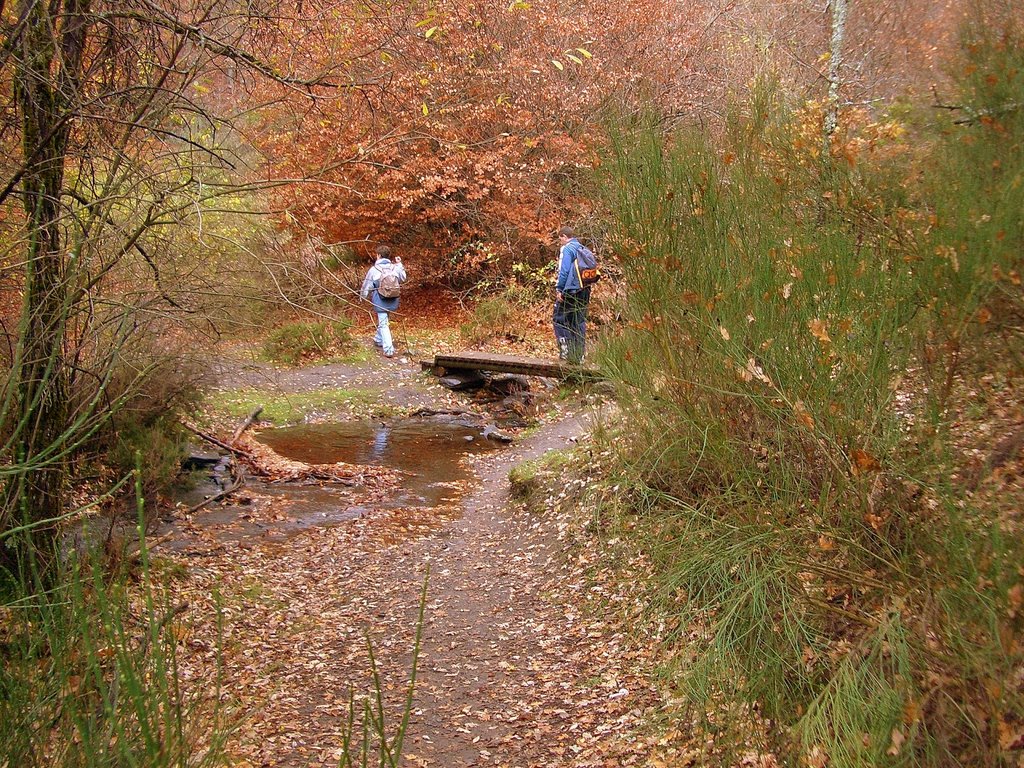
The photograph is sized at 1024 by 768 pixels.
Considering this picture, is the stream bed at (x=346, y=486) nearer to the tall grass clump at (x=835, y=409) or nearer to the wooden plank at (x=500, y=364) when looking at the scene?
the wooden plank at (x=500, y=364)

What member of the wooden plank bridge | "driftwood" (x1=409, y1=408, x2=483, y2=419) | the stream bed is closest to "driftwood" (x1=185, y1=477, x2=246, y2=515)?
the stream bed

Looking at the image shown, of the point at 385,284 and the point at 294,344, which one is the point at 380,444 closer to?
the point at 385,284

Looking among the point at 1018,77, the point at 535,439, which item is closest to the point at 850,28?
the point at 535,439

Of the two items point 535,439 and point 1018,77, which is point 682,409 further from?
point 535,439

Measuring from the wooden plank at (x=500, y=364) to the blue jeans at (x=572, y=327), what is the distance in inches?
25.4

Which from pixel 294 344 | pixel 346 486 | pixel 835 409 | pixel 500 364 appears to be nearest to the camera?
pixel 835 409

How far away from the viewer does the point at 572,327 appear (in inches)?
464

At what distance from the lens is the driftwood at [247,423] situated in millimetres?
12014

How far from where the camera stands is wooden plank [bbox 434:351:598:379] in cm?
1334

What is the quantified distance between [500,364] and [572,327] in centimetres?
252

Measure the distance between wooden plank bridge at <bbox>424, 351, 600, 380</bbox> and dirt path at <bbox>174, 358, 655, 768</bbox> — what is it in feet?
13.8

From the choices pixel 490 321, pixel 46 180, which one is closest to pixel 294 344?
pixel 490 321

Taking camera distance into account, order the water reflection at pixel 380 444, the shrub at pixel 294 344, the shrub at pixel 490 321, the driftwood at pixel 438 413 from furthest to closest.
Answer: the shrub at pixel 490 321, the shrub at pixel 294 344, the driftwood at pixel 438 413, the water reflection at pixel 380 444

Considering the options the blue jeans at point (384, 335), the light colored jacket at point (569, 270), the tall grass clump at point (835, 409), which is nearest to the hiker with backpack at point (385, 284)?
the blue jeans at point (384, 335)
